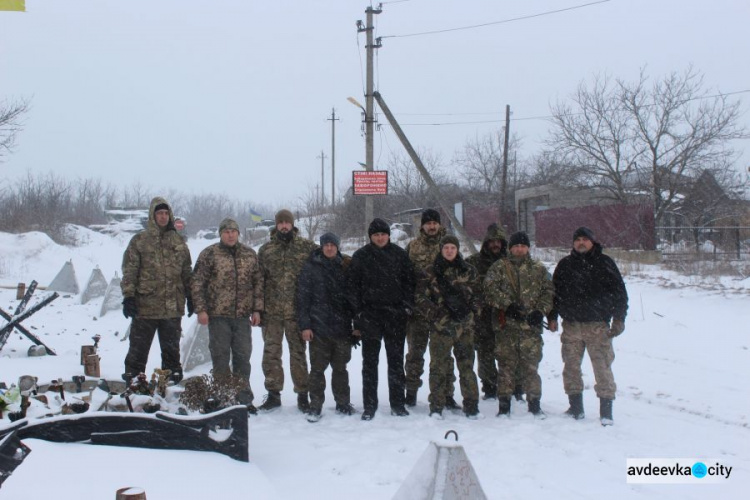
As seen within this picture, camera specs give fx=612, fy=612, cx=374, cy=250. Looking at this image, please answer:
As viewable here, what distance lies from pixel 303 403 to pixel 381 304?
1.27 m

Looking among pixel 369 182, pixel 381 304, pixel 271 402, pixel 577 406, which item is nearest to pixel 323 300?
pixel 381 304

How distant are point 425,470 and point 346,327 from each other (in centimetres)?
298

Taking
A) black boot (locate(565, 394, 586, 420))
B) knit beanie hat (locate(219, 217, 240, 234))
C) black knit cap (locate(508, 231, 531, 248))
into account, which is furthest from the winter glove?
knit beanie hat (locate(219, 217, 240, 234))

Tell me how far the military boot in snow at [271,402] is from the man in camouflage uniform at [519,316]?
2.17 m

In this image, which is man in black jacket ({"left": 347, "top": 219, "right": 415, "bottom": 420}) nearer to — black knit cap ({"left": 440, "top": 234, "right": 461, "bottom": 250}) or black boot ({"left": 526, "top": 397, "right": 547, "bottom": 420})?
black knit cap ({"left": 440, "top": 234, "right": 461, "bottom": 250})

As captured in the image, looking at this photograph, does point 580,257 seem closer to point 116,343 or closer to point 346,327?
point 346,327

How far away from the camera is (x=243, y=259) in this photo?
237 inches

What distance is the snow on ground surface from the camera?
3518 mm

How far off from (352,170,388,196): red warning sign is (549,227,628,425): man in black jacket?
9530 mm

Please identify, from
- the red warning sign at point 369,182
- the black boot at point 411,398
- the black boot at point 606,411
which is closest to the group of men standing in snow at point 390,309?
the black boot at point 606,411

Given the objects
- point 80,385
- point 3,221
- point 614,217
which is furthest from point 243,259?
point 3,221

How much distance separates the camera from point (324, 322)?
5.82 metres

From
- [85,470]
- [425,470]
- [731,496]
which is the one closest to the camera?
[425,470]

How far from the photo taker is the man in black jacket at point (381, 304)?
5793 mm
